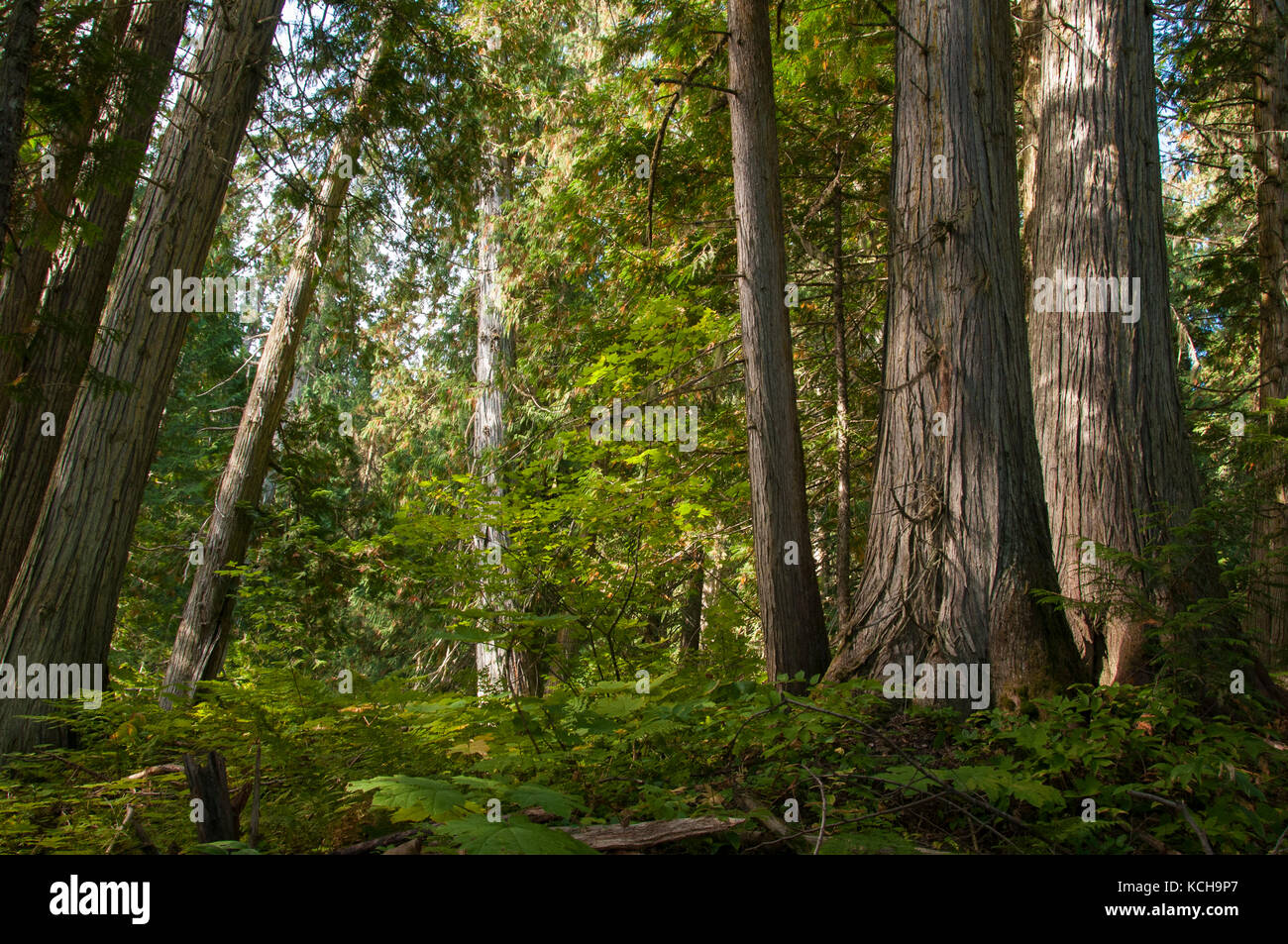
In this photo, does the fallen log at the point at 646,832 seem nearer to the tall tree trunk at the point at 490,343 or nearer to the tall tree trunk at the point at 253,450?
the tall tree trunk at the point at 253,450

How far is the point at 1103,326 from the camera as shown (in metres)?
5.55

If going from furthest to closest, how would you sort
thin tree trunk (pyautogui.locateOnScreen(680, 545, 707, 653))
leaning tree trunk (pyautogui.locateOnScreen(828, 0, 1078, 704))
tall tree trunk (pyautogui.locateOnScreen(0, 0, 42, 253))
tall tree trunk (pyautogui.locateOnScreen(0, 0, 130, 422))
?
thin tree trunk (pyautogui.locateOnScreen(680, 545, 707, 653))
leaning tree trunk (pyautogui.locateOnScreen(828, 0, 1078, 704))
tall tree trunk (pyautogui.locateOnScreen(0, 0, 130, 422))
tall tree trunk (pyautogui.locateOnScreen(0, 0, 42, 253))

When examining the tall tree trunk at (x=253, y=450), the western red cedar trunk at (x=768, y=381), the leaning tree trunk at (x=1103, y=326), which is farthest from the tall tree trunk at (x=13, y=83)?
the leaning tree trunk at (x=1103, y=326)

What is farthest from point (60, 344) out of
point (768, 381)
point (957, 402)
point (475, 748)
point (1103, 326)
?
point (1103, 326)

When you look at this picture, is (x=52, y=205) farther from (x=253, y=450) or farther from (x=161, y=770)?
(x=253, y=450)

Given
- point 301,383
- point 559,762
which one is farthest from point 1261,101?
point 301,383

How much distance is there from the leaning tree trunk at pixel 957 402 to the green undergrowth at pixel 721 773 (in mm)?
465

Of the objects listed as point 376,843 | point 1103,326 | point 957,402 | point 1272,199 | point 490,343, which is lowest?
point 376,843

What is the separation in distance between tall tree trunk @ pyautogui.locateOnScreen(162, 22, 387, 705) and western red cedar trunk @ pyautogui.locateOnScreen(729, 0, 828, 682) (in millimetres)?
4464

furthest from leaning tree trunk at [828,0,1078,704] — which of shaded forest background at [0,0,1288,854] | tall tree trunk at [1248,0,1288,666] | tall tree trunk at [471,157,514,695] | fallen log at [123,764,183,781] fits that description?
tall tree trunk at [471,157,514,695]

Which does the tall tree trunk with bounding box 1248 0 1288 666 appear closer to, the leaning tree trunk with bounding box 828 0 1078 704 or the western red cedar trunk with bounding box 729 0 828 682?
the leaning tree trunk with bounding box 828 0 1078 704

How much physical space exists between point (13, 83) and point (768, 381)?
15.0 feet

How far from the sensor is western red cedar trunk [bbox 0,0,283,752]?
5504 millimetres

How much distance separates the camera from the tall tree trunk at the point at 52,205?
4234mm
